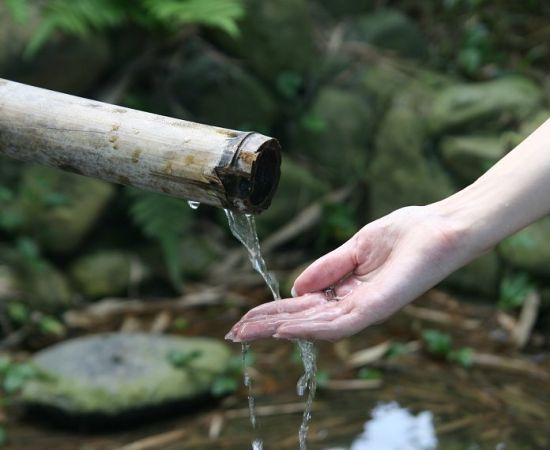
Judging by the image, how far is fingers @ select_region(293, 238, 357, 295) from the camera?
1.98m

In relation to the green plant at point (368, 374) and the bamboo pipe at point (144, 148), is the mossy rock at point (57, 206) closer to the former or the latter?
the green plant at point (368, 374)

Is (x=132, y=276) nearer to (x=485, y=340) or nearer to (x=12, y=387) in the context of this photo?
(x=12, y=387)

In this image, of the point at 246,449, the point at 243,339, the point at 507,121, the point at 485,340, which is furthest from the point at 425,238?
the point at 507,121

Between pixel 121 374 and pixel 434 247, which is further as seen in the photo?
pixel 121 374

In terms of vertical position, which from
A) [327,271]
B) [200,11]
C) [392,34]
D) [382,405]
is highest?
[392,34]

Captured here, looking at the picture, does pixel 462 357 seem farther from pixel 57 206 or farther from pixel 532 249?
pixel 57 206

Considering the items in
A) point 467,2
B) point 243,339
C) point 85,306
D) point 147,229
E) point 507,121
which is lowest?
point 243,339

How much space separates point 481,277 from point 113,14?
248cm

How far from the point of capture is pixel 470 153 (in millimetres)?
Result: 4480

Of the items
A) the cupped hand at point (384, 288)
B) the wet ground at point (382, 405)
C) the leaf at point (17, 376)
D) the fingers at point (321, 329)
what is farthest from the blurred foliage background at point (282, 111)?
the fingers at point (321, 329)

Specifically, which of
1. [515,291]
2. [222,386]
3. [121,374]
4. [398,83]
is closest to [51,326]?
[121,374]

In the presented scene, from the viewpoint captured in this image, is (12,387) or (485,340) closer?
(12,387)

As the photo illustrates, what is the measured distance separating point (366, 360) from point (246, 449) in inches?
35.1

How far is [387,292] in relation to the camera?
1.78m
